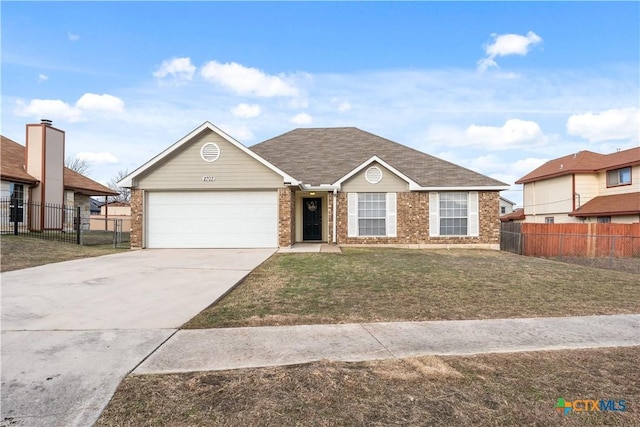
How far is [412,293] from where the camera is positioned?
7047 millimetres

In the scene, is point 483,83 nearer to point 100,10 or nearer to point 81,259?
point 100,10

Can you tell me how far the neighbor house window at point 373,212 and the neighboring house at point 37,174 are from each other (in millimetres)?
15574

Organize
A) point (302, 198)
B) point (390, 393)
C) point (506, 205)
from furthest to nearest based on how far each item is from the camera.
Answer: point (506, 205) → point (302, 198) → point (390, 393)

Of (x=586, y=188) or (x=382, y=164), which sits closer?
(x=382, y=164)

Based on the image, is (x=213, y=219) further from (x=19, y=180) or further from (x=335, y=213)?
(x=19, y=180)

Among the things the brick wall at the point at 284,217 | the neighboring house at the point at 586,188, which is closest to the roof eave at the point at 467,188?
the brick wall at the point at 284,217

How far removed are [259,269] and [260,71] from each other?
12.4 metres

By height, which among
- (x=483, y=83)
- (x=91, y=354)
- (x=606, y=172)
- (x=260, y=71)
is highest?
(x=260, y=71)

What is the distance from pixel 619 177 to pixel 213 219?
24.2m

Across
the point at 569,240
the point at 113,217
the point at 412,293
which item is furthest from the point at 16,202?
the point at 569,240

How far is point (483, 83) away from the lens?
658 inches

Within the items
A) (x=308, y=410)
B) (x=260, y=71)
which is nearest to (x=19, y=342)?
(x=308, y=410)

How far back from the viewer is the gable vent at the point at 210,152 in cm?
1524

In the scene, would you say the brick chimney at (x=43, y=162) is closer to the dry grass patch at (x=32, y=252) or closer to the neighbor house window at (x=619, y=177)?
the dry grass patch at (x=32, y=252)
